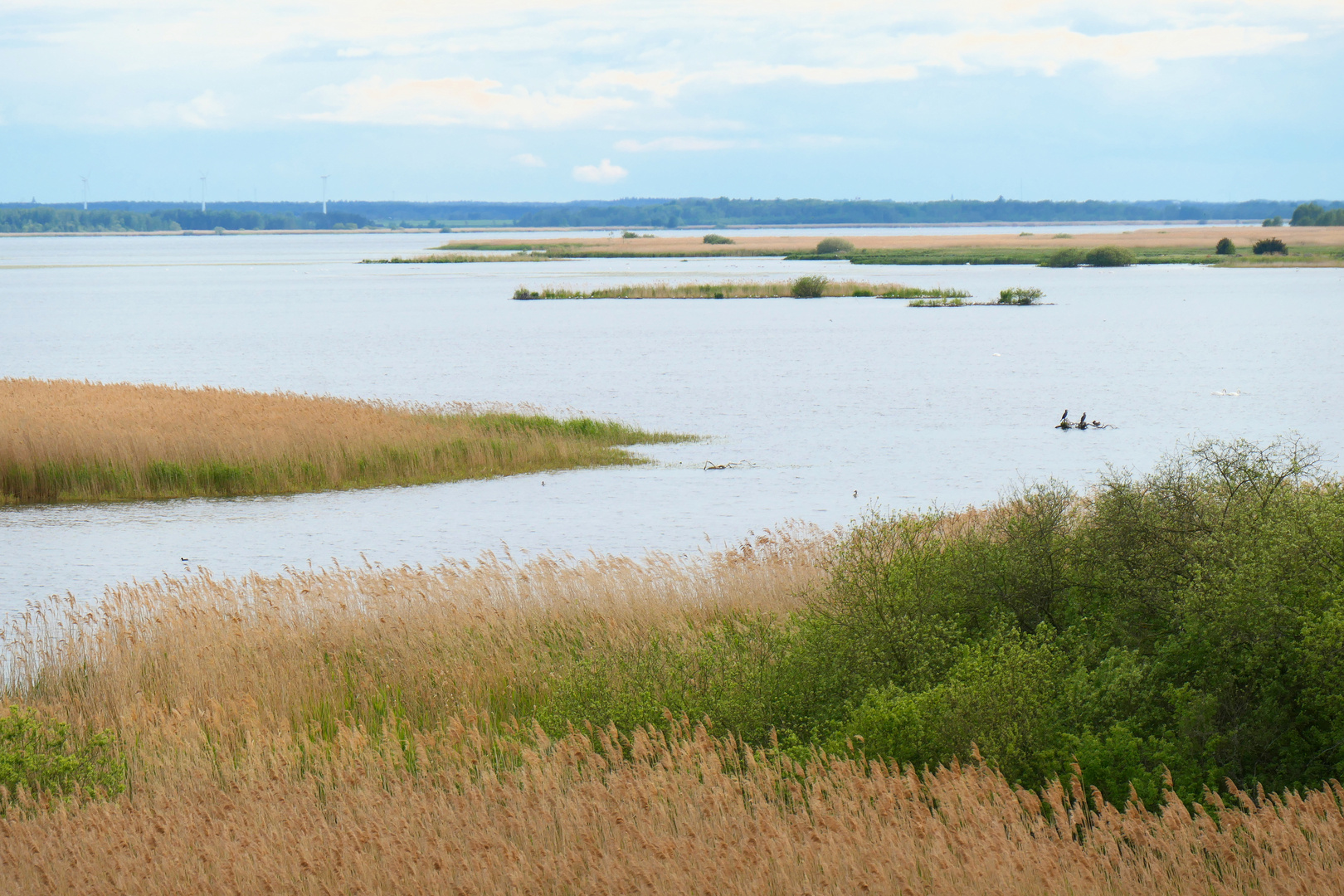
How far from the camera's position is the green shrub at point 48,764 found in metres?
10.2

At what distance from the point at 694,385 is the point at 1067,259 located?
12126cm

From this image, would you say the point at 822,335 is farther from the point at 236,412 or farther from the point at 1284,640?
the point at 1284,640

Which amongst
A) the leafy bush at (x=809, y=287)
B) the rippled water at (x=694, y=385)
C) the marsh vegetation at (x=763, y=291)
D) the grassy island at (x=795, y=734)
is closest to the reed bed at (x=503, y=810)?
the grassy island at (x=795, y=734)

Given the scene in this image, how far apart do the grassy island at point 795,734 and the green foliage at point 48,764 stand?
1.4 inches

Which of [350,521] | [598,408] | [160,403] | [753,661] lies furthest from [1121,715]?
[598,408]

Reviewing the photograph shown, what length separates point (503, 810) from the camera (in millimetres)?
9328

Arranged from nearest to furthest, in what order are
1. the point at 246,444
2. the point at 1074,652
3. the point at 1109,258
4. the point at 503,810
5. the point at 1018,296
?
the point at 503,810 → the point at 1074,652 → the point at 246,444 → the point at 1018,296 → the point at 1109,258

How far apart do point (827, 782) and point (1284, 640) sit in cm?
401

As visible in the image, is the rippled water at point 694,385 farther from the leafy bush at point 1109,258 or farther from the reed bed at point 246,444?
the leafy bush at point 1109,258

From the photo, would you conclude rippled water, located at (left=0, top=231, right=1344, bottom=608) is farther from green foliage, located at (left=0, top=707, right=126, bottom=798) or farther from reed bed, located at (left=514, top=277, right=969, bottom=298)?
green foliage, located at (left=0, top=707, right=126, bottom=798)

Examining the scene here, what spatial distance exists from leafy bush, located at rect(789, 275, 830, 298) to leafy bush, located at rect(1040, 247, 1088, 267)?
6014 centimetres

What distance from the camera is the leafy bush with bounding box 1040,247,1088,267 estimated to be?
16625 cm

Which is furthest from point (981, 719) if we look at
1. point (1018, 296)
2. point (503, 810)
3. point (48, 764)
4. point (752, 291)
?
point (752, 291)

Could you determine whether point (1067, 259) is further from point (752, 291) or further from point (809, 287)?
point (752, 291)
